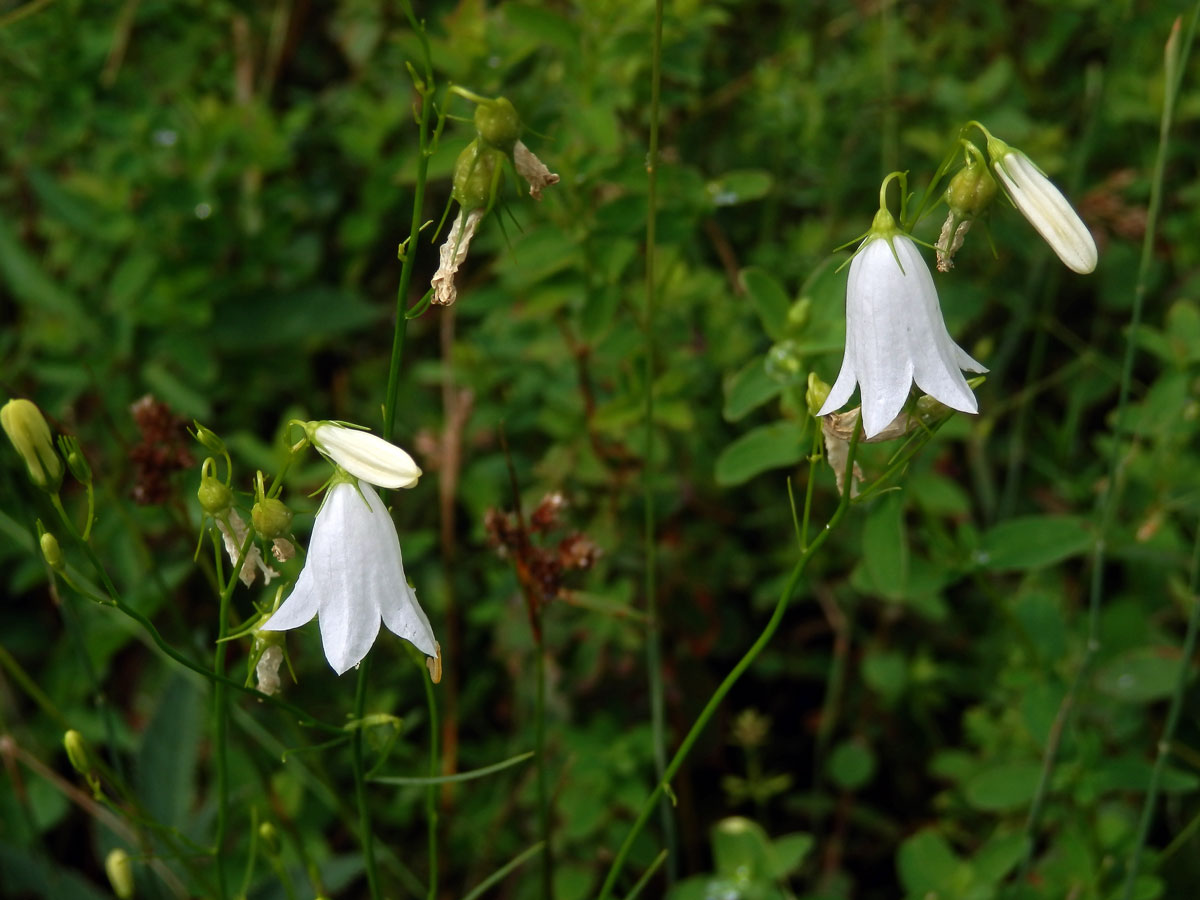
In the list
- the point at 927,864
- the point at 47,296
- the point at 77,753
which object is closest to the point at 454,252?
the point at 77,753

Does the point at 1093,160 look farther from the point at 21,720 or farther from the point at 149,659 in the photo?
the point at 21,720

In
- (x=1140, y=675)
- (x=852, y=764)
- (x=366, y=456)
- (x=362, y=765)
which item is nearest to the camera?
(x=366, y=456)

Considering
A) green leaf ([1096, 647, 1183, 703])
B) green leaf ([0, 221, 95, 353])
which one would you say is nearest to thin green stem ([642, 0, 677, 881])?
green leaf ([1096, 647, 1183, 703])

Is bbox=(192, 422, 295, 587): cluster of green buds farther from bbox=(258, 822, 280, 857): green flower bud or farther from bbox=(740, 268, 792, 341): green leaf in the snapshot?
bbox=(740, 268, 792, 341): green leaf

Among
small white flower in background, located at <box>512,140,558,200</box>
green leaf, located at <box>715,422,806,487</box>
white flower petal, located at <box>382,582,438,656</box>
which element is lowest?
green leaf, located at <box>715,422,806,487</box>

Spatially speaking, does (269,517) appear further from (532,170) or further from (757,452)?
(757,452)

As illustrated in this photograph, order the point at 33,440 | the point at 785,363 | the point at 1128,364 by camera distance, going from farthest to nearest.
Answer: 1. the point at 785,363
2. the point at 1128,364
3. the point at 33,440

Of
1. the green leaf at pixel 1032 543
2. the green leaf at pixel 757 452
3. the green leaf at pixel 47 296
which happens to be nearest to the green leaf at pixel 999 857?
the green leaf at pixel 1032 543
